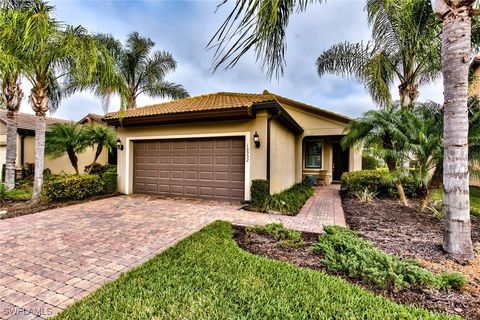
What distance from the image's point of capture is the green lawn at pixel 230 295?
2.45 meters

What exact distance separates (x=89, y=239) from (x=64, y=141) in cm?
831

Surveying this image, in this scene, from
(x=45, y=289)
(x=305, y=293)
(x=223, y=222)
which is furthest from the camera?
(x=223, y=222)

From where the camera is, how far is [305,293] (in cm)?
281

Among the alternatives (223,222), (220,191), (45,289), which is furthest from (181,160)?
(45,289)

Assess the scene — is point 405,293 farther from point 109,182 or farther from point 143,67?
point 143,67

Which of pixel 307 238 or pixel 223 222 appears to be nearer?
pixel 307 238

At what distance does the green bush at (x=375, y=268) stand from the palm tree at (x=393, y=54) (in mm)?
A: 7036

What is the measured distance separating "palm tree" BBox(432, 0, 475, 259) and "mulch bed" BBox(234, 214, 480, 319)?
1.32 meters

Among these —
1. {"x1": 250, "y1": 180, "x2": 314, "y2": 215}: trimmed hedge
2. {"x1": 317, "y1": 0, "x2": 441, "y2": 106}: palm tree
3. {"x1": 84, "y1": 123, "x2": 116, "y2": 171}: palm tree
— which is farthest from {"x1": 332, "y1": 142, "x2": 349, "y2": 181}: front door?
{"x1": 84, "y1": 123, "x2": 116, "y2": 171}: palm tree

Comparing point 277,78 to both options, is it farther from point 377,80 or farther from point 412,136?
point 377,80

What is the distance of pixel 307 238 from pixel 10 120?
14.0m

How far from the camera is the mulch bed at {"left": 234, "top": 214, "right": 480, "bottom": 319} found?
8.80 feet

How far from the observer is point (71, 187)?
867cm

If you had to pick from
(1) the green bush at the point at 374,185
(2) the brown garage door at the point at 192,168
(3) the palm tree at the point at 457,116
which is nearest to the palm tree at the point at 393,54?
(1) the green bush at the point at 374,185
